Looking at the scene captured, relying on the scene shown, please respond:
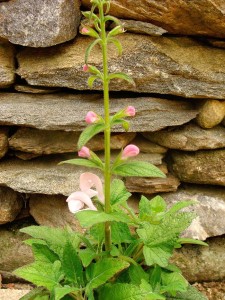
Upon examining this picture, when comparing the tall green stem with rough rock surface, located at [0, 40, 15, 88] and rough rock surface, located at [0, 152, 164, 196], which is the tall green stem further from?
rough rock surface, located at [0, 40, 15, 88]

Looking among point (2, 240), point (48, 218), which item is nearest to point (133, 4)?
point (48, 218)

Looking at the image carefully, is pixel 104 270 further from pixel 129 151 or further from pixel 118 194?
pixel 129 151

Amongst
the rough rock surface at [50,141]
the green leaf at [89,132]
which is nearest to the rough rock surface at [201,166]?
the rough rock surface at [50,141]

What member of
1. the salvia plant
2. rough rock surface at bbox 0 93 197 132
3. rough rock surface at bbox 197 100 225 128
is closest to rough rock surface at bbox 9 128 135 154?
rough rock surface at bbox 0 93 197 132

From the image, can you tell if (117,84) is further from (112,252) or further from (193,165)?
(112,252)

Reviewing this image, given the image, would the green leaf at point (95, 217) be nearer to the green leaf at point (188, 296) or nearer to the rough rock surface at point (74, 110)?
the green leaf at point (188, 296)
